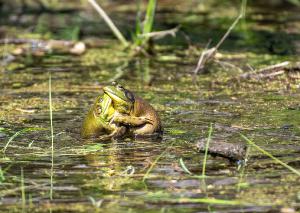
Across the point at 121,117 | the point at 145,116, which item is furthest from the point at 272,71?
the point at 121,117

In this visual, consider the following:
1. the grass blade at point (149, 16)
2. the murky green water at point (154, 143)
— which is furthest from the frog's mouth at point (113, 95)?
the grass blade at point (149, 16)

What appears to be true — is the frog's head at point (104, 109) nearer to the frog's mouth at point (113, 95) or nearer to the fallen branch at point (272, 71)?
the frog's mouth at point (113, 95)

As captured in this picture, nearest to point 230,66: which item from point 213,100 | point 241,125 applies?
point 213,100

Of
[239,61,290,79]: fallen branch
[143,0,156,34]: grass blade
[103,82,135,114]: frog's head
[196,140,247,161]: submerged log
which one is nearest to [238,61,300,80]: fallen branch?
[239,61,290,79]: fallen branch

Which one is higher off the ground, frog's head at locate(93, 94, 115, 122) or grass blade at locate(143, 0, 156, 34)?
grass blade at locate(143, 0, 156, 34)

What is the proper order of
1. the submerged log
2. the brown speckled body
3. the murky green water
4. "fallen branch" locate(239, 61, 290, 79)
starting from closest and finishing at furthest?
the murky green water, the submerged log, the brown speckled body, "fallen branch" locate(239, 61, 290, 79)

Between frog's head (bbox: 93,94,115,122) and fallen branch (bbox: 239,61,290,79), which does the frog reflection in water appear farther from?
fallen branch (bbox: 239,61,290,79)
